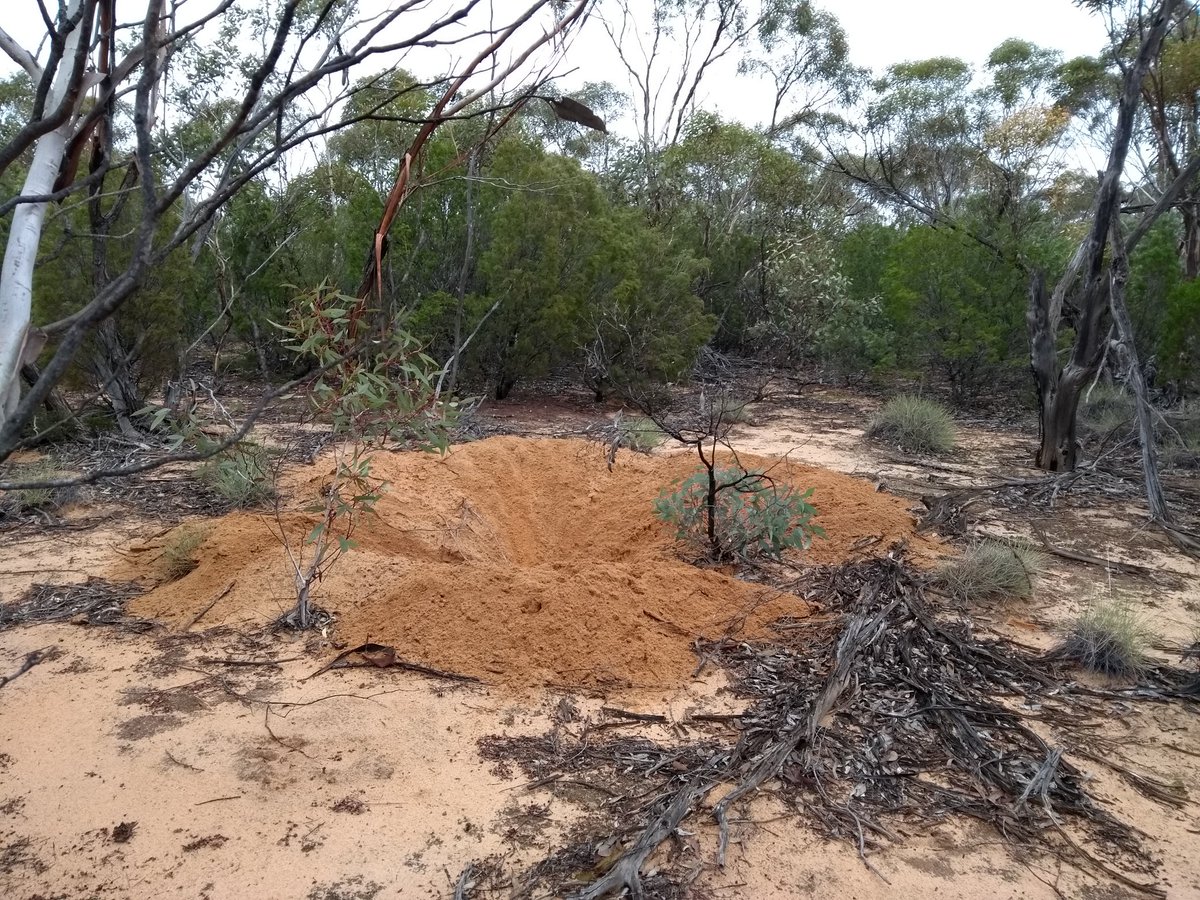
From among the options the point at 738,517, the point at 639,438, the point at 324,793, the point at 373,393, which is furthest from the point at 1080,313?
the point at 324,793

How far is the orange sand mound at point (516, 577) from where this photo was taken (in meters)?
3.36

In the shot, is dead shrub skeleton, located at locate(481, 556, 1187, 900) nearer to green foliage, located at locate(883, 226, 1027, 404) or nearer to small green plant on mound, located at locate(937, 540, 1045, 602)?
small green plant on mound, located at locate(937, 540, 1045, 602)

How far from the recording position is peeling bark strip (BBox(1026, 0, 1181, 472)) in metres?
6.29

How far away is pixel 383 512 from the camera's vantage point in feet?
15.0

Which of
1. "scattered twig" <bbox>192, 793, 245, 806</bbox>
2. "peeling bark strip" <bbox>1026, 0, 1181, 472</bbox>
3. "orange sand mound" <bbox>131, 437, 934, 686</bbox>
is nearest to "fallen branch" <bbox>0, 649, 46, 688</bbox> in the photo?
"orange sand mound" <bbox>131, 437, 934, 686</bbox>

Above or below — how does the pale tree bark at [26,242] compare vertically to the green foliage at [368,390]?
above

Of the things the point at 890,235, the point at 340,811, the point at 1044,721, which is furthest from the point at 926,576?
the point at 890,235

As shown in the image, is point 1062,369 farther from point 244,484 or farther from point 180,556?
point 180,556

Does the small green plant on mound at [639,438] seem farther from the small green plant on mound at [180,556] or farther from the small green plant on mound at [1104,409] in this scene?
the small green plant on mound at [1104,409]

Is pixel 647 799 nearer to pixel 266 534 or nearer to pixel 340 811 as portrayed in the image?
pixel 340 811

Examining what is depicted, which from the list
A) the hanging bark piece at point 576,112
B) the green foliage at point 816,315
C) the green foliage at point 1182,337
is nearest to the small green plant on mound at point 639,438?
the hanging bark piece at point 576,112

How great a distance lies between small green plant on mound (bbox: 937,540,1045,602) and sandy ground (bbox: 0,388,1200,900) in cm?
101

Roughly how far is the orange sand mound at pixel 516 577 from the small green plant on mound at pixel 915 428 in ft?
9.21

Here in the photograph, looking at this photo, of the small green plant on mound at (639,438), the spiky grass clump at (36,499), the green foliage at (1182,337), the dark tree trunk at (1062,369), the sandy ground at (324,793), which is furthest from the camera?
the green foliage at (1182,337)
